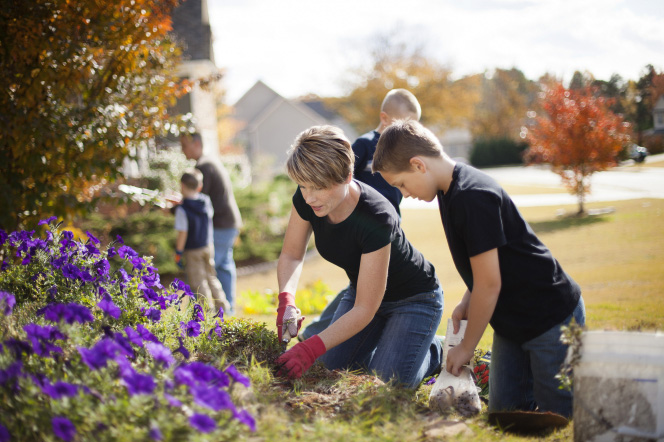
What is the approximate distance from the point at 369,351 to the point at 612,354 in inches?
67.7

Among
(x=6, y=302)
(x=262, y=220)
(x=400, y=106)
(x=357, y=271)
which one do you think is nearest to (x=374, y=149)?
(x=400, y=106)

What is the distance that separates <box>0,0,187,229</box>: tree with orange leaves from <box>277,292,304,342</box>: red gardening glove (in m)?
2.34

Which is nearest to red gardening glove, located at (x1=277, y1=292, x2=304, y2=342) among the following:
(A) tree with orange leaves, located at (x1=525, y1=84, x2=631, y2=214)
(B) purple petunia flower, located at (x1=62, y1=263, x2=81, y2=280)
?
(B) purple petunia flower, located at (x1=62, y1=263, x2=81, y2=280)

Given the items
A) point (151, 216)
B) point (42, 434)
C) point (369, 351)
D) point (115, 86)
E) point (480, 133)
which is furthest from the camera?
point (480, 133)

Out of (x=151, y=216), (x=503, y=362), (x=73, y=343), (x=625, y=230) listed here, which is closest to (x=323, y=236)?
(x=503, y=362)

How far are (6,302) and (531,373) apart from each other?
9.02ft

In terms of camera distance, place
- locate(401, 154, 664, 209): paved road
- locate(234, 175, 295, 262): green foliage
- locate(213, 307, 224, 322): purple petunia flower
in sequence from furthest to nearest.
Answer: locate(401, 154, 664, 209): paved road, locate(234, 175, 295, 262): green foliage, locate(213, 307, 224, 322): purple petunia flower

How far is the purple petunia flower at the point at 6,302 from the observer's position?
95.3 inches

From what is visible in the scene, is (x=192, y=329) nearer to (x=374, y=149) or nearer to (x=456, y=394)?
(x=456, y=394)

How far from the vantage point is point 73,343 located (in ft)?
8.26

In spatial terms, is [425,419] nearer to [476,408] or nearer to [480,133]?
[476,408]

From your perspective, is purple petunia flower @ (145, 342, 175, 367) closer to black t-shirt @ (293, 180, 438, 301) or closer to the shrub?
the shrub

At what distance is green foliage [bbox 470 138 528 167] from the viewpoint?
45156 mm

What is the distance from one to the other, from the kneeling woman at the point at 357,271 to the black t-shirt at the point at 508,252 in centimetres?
45
